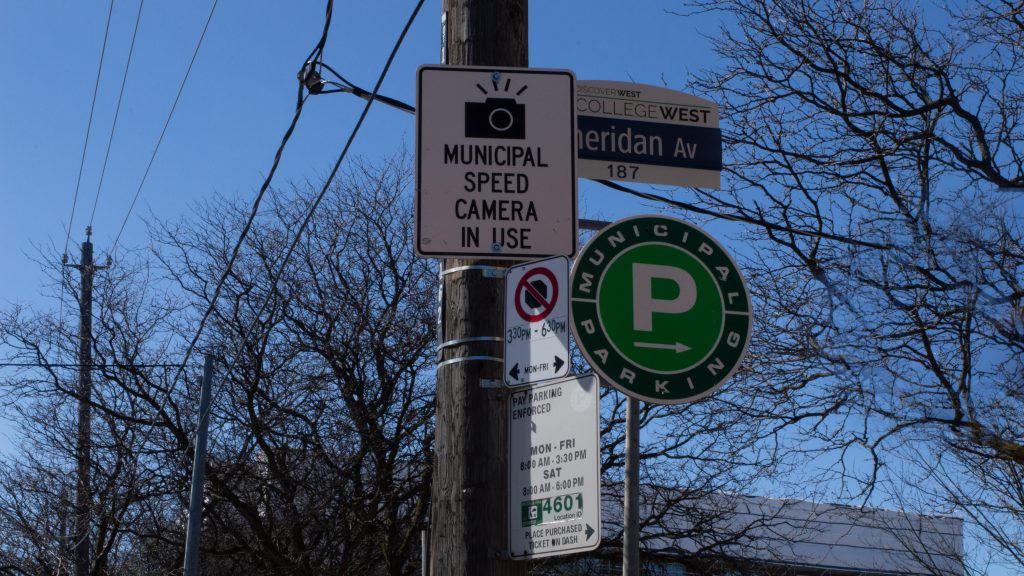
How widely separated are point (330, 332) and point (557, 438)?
503 inches

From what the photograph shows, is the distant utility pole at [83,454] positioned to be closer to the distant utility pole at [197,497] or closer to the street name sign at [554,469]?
the distant utility pole at [197,497]

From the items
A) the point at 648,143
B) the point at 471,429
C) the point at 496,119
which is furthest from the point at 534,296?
the point at 648,143

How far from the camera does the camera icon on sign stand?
4.21m

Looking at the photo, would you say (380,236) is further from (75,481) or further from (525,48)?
(525,48)

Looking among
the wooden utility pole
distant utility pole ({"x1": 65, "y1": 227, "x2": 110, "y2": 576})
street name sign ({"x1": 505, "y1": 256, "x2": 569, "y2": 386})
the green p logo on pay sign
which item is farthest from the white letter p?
distant utility pole ({"x1": 65, "y1": 227, "x2": 110, "y2": 576})

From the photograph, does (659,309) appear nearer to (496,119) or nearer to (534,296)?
(534,296)

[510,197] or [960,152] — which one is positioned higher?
[960,152]

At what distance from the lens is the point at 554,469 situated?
3.72m

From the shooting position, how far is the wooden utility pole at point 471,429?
3971 mm

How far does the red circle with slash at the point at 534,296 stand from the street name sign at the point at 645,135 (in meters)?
0.81

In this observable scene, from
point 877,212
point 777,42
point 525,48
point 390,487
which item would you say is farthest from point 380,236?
point 525,48

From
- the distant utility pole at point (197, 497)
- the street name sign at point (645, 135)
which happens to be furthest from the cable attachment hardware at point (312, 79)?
the distant utility pole at point (197, 497)

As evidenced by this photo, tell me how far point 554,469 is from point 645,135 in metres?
1.65

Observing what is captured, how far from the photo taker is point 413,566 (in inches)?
611
